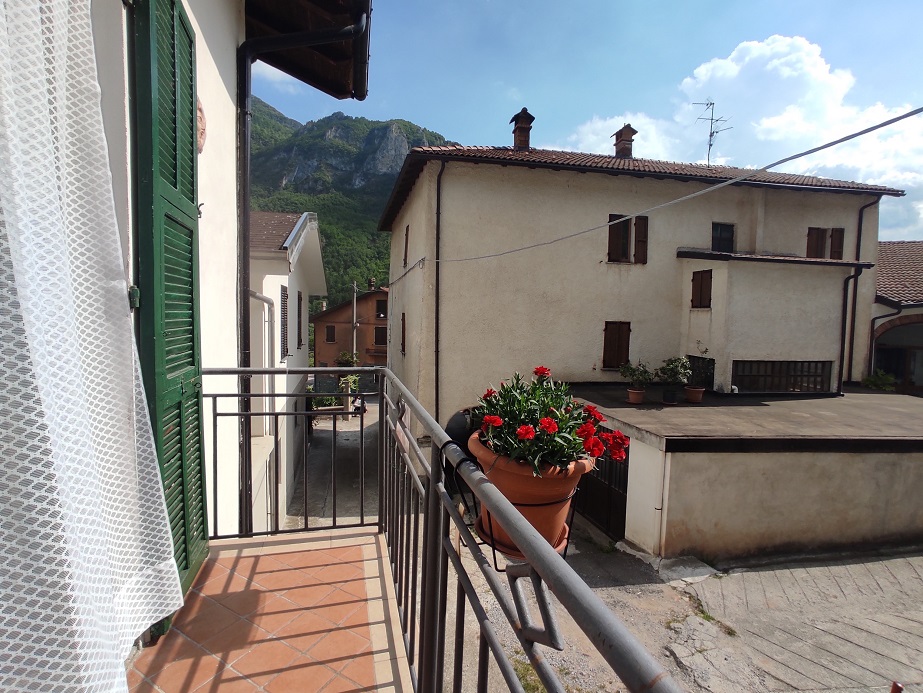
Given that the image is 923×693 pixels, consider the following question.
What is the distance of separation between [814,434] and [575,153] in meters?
9.58

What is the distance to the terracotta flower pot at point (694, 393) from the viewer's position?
10.3m

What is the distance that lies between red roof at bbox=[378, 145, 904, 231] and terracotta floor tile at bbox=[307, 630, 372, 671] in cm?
1012

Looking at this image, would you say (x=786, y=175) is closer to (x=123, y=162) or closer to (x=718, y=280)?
(x=718, y=280)

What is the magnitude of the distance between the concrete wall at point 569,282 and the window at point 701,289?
0.30 metres

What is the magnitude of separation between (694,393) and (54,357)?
11.1m

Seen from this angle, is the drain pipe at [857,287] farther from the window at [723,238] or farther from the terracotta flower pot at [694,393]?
the terracotta flower pot at [694,393]

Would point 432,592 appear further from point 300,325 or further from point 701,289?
point 300,325

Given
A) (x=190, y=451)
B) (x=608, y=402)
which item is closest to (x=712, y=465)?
(x=608, y=402)

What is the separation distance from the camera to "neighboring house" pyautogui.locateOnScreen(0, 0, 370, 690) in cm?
85

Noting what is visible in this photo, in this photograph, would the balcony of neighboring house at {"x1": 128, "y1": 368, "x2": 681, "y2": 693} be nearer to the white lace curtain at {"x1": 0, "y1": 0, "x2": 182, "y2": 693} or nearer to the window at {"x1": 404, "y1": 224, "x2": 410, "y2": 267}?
the white lace curtain at {"x1": 0, "y1": 0, "x2": 182, "y2": 693}

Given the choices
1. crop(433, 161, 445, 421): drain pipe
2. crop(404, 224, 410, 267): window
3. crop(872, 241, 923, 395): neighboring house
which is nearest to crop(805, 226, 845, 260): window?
crop(872, 241, 923, 395): neighboring house

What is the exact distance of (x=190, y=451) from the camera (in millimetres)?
2301

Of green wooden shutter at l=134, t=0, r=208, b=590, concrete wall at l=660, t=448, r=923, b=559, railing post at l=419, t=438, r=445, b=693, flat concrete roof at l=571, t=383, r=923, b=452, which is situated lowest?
concrete wall at l=660, t=448, r=923, b=559

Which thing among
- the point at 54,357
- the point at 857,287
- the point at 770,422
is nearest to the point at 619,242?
the point at 770,422
